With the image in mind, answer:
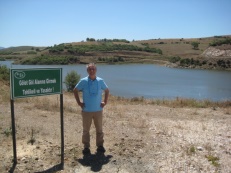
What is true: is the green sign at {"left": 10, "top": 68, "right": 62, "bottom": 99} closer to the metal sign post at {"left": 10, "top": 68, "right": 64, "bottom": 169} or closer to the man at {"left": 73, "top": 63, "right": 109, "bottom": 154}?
the metal sign post at {"left": 10, "top": 68, "right": 64, "bottom": 169}

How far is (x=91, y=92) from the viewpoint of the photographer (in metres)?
6.30

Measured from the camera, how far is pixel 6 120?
30.4ft

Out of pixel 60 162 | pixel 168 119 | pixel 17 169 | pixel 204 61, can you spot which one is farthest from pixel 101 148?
pixel 204 61

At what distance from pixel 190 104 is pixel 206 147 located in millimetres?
7530

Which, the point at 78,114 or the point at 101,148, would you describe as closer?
the point at 101,148

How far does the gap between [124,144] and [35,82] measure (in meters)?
2.65

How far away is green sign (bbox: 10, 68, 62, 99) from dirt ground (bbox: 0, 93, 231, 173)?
1.32m

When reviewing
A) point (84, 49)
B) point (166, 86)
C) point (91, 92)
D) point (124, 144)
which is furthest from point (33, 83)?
point (84, 49)

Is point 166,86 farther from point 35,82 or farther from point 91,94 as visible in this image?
point 35,82

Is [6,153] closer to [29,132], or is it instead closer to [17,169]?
[17,169]

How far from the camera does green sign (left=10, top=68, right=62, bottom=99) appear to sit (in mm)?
5527

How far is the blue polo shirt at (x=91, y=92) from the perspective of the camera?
6.31 m

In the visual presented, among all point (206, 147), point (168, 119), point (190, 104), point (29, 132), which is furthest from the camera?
point (190, 104)

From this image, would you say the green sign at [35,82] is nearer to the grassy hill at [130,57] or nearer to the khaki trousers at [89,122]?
the khaki trousers at [89,122]
